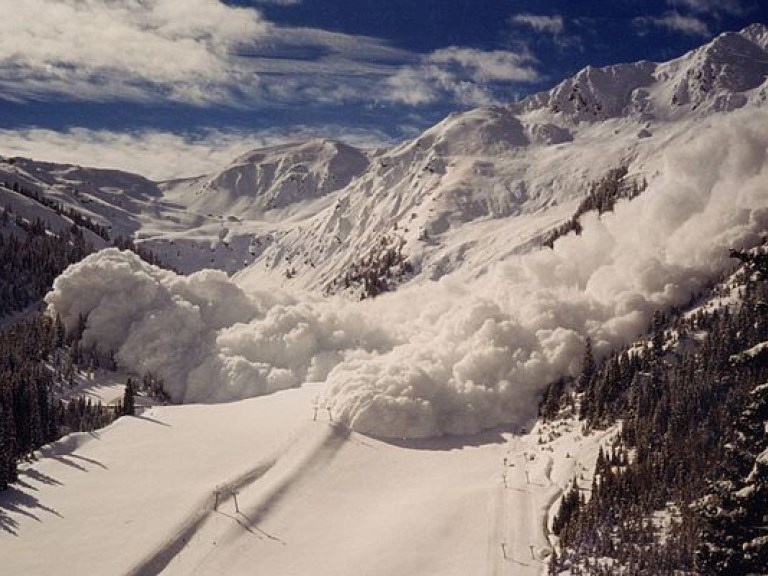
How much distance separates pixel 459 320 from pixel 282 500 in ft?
216

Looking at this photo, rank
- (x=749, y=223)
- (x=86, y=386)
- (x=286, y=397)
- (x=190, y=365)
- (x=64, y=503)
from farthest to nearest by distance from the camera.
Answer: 1. (x=190, y=365)
2. (x=86, y=386)
3. (x=749, y=223)
4. (x=286, y=397)
5. (x=64, y=503)

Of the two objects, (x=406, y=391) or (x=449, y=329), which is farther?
(x=449, y=329)

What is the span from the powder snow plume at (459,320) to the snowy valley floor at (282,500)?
10913 mm

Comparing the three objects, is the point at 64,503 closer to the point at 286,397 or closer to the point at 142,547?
the point at 142,547

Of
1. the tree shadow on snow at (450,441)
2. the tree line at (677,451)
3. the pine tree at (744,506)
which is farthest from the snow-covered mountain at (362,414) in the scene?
the pine tree at (744,506)

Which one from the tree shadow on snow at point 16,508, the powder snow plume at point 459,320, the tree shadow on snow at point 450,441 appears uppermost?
the powder snow plume at point 459,320

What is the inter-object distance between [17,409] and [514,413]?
95339mm

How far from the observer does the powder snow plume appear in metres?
130

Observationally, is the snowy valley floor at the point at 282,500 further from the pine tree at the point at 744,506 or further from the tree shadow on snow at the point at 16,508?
the pine tree at the point at 744,506

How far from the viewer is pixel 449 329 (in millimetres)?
153375

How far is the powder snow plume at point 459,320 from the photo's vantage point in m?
130

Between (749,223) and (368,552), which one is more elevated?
(749,223)

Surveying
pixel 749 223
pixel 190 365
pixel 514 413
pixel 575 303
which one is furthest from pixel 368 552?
pixel 749 223

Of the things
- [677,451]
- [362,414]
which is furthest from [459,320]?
[677,451]
